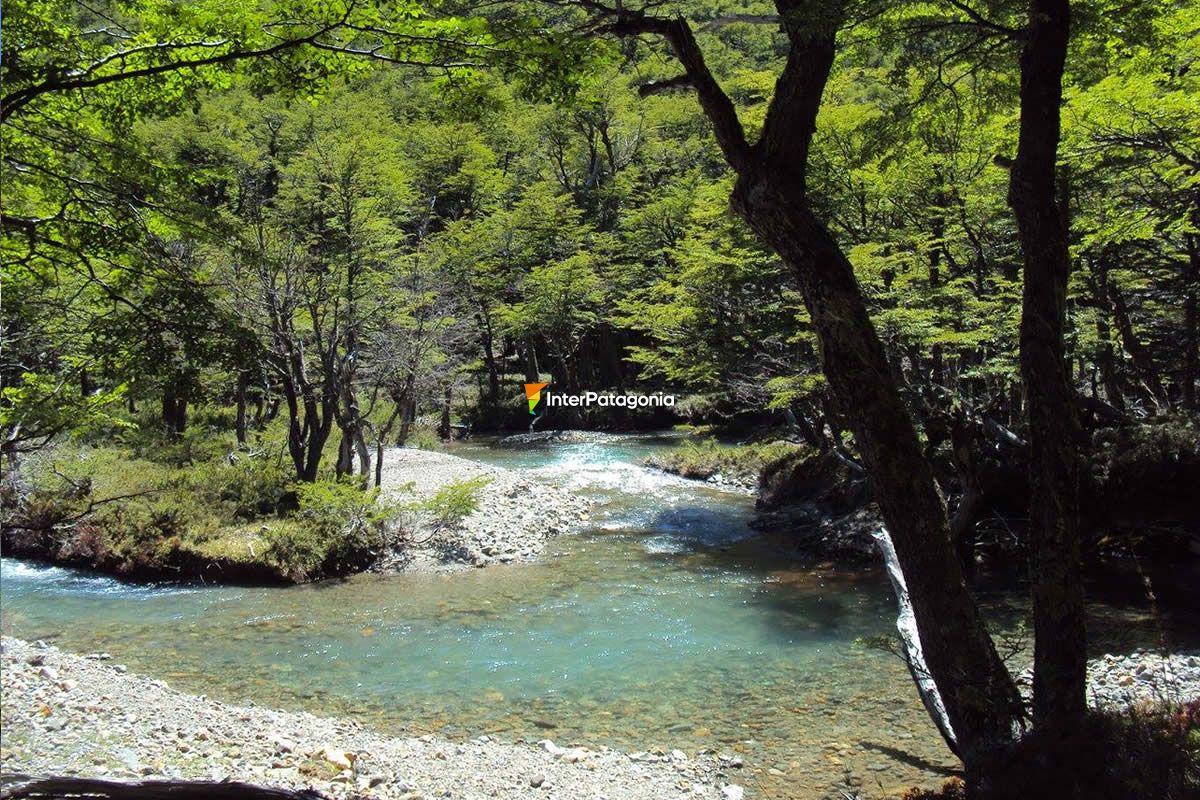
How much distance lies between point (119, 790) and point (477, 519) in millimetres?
13732

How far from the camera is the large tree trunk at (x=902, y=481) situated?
178 inches

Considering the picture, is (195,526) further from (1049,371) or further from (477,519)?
(1049,371)

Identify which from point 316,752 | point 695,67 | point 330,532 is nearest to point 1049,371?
point 695,67

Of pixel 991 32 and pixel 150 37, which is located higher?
pixel 991 32

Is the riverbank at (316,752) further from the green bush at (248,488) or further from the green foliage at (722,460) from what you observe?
the green foliage at (722,460)

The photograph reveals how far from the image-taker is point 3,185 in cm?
408

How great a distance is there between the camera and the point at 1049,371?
15.0ft

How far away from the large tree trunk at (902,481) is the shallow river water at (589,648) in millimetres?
2250

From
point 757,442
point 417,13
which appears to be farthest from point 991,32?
point 757,442

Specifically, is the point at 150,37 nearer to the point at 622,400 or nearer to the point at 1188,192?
the point at 1188,192

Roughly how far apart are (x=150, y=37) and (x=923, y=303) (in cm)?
1427

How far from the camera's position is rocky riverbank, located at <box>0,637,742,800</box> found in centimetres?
616

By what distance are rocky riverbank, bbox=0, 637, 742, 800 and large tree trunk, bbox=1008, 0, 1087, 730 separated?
123 inches

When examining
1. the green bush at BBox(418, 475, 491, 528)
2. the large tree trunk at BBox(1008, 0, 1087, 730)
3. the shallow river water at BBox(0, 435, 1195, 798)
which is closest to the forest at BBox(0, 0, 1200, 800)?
the large tree trunk at BBox(1008, 0, 1087, 730)
